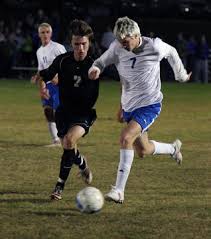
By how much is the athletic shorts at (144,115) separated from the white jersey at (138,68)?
0.17ft

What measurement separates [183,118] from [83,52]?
10745 mm

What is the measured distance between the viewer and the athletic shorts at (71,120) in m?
10.2

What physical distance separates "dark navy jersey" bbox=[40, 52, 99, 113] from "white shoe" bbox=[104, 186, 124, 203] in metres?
1.33

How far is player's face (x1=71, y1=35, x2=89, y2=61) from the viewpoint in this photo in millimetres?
9930

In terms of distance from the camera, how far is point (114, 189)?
376 inches

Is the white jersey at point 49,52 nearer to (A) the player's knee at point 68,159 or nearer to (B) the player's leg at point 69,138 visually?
(B) the player's leg at point 69,138

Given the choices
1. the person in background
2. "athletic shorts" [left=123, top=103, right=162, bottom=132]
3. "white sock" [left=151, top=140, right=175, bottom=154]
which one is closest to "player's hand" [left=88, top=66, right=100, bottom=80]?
"athletic shorts" [left=123, top=103, right=162, bottom=132]

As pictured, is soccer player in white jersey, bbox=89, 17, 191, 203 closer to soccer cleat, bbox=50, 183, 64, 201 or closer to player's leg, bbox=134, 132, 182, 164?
player's leg, bbox=134, 132, 182, 164

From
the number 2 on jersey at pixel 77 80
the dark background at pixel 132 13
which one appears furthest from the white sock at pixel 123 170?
the dark background at pixel 132 13

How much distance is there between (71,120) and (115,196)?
1.32 metres

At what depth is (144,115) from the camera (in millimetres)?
10016

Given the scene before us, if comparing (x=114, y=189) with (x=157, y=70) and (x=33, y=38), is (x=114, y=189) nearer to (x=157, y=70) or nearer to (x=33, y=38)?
(x=157, y=70)

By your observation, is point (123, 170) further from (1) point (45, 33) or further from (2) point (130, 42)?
(1) point (45, 33)

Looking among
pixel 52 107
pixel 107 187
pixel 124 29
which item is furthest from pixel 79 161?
pixel 52 107
